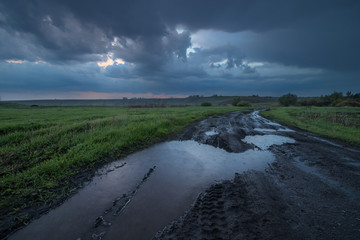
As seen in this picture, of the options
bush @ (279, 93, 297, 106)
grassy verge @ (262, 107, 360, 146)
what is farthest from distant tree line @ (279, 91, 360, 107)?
grassy verge @ (262, 107, 360, 146)

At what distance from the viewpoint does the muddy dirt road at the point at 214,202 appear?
2549mm

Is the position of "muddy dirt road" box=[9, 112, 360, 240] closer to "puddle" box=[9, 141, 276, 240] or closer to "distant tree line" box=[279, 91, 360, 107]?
"puddle" box=[9, 141, 276, 240]

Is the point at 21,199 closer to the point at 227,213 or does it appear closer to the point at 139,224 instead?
the point at 139,224

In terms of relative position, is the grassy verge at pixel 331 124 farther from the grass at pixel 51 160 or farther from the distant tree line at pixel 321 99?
the distant tree line at pixel 321 99

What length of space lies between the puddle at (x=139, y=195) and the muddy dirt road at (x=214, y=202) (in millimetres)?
19

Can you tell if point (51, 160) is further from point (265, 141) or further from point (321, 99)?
point (321, 99)

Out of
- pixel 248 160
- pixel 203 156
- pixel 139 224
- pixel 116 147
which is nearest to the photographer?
pixel 139 224

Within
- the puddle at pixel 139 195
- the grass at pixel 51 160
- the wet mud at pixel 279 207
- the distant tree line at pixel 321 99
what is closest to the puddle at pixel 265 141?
the puddle at pixel 139 195

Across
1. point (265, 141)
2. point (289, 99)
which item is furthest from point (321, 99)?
point (265, 141)

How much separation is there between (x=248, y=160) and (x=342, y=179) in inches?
100

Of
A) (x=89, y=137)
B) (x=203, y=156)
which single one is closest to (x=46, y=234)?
(x=203, y=156)

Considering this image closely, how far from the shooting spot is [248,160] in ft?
19.2

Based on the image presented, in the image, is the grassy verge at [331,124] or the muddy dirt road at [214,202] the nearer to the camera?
the muddy dirt road at [214,202]

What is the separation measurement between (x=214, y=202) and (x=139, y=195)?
5.99 ft
